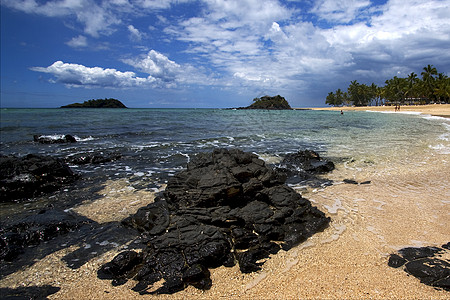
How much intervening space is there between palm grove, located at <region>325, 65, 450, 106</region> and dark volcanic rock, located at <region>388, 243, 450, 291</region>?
344ft

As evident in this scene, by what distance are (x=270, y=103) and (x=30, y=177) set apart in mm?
156345

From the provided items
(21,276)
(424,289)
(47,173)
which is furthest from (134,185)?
(424,289)

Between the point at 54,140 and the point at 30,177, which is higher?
the point at 54,140

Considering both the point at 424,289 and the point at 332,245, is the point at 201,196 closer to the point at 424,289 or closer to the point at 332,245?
the point at 332,245

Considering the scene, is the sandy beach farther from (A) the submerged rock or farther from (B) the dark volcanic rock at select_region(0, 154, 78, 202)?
(B) the dark volcanic rock at select_region(0, 154, 78, 202)

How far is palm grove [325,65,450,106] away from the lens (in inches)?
3713

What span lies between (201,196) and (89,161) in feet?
31.0

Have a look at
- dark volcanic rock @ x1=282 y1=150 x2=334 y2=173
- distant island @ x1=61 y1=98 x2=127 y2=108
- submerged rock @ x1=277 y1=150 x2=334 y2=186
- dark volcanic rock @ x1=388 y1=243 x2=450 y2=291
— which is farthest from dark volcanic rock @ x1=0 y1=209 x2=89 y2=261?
distant island @ x1=61 y1=98 x2=127 y2=108

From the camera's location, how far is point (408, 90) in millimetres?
104125

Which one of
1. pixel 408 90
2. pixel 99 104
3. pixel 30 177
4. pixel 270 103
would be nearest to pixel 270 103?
pixel 270 103

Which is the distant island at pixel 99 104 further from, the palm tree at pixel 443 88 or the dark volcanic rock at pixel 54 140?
the palm tree at pixel 443 88

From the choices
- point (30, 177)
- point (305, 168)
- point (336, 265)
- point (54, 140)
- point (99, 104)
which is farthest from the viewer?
point (99, 104)

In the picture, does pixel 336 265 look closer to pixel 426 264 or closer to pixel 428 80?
pixel 426 264

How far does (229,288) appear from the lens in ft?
12.4
